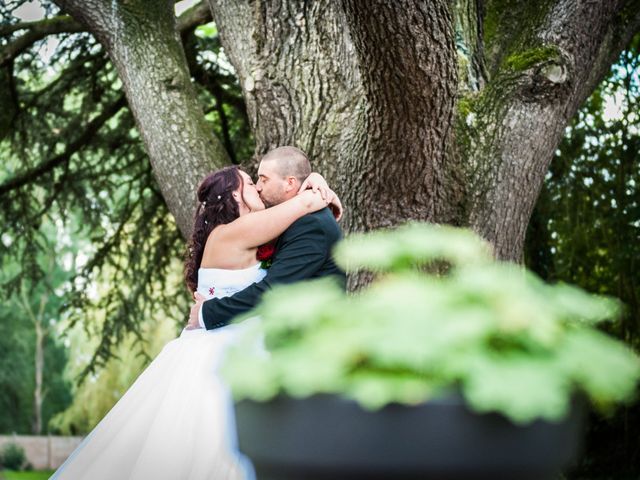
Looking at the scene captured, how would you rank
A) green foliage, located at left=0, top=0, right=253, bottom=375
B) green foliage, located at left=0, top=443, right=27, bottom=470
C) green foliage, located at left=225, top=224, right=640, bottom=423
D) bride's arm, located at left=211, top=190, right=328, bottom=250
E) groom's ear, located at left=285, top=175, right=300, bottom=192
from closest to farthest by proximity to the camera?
1. green foliage, located at left=225, top=224, right=640, bottom=423
2. bride's arm, located at left=211, top=190, right=328, bottom=250
3. groom's ear, located at left=285, top=175, right=300, bottom=192
4. green foliage, located at left=0, top=0, right=253, bottom=375
5. green foliage, located at left=0, top=443, right=27, bottom=470

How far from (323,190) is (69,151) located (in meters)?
4.48

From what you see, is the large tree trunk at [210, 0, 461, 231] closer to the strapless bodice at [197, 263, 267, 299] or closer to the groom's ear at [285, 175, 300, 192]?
the groom's ear at [285, 175, 300, 192]

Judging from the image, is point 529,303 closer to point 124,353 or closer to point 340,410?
point 340,410

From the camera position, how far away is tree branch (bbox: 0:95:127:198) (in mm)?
7605

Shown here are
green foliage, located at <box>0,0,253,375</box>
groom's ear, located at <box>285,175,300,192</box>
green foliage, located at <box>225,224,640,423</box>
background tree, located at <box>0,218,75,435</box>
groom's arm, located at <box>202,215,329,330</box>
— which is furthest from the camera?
background tree, located at <box>0,218,75,435</box>

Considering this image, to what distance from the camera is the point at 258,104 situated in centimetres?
452

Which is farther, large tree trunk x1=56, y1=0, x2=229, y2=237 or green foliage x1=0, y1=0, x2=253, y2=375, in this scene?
green foliage x1=0, y1=0, x2=253, y2=375

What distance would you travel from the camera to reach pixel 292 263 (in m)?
3.38

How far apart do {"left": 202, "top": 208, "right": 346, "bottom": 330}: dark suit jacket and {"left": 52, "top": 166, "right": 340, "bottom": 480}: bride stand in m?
0.05

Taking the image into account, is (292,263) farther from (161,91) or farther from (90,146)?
(90,146)

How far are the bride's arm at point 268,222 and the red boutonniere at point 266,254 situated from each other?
0.10 metres

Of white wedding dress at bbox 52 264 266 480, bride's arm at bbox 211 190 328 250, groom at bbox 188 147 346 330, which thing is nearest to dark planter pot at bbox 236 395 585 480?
white wedding dress at bbox 52 264 266 480

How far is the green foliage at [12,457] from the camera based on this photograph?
21609 mm

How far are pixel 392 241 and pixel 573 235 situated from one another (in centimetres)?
738
